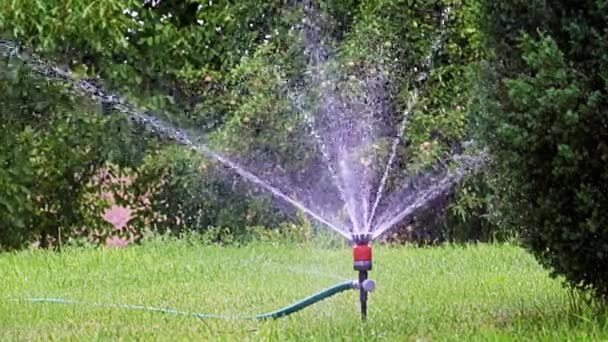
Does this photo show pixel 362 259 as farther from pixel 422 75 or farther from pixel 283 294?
pixel 422 75

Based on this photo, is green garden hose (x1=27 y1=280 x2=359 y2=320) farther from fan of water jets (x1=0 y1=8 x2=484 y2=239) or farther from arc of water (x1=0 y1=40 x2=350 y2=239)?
arc of water (x1=0 y1=40 x2=350 y2=239)

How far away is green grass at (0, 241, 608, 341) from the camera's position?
4195 mm

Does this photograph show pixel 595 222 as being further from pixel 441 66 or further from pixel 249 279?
pixel 441 66

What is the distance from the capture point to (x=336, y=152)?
952 centimetres

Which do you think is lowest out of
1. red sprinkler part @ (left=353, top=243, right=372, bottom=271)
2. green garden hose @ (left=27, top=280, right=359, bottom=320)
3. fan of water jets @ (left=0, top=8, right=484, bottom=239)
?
green garden hose @ (left=27, top=280, right=359, bottom=320)

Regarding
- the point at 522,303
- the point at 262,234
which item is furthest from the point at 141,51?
the point at 522,303

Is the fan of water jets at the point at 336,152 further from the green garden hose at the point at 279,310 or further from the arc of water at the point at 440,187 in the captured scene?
the green garden hose at the point at 279,310

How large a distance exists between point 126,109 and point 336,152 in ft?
6.70

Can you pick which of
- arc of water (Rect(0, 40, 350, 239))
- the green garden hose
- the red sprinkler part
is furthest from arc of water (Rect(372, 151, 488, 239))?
the red sprinkler part

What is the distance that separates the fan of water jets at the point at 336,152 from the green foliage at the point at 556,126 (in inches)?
194

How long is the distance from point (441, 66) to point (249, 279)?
374 centimetres

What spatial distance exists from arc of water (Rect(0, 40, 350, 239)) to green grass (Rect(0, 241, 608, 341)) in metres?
1.17

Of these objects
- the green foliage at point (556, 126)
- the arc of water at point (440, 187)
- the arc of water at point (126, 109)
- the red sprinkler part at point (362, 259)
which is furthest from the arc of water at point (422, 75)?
the green foliage at point (556, 126)

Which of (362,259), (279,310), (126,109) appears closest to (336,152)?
(126,109)
